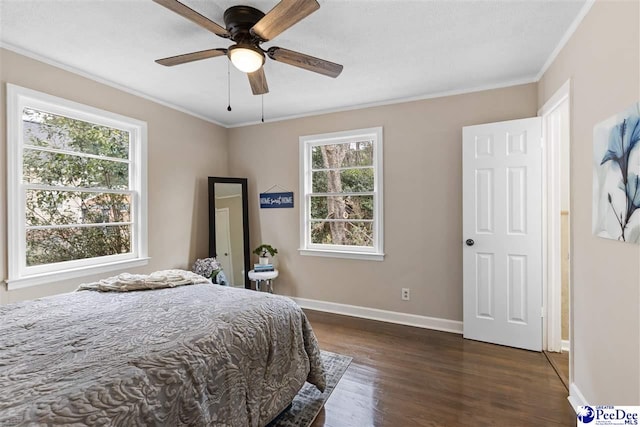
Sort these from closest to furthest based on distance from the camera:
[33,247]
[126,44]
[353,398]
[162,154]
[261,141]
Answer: [353,398] < [126,44] < [33,247] < [162,154] < [261,141]

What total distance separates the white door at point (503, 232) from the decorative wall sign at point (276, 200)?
2.15 m

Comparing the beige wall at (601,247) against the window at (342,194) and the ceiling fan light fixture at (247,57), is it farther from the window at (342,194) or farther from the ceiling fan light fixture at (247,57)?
the ceiling fan light fixture at (247,57)

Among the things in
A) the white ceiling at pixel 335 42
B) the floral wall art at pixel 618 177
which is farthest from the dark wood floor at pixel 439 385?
the white ceiling at pixel 335 42

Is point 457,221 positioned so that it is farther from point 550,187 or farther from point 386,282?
point 386,282

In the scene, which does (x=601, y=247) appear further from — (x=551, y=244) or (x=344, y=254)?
(x=344, y=254)

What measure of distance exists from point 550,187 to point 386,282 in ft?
6.14

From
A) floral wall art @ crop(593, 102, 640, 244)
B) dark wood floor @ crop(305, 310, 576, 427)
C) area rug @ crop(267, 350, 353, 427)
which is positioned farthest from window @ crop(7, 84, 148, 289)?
floral wall art @ crop(593, 102, 640, 244)

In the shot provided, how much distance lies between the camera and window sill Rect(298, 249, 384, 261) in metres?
3.52

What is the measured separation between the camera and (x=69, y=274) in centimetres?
265

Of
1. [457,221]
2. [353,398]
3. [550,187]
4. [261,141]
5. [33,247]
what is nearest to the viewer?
[353,398]

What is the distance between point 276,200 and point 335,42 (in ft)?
7.57

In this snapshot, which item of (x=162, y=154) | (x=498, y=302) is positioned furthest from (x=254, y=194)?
(x=498, y=302)

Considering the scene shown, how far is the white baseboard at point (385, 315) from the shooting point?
3.19 metres

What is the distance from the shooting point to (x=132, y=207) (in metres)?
3.23
